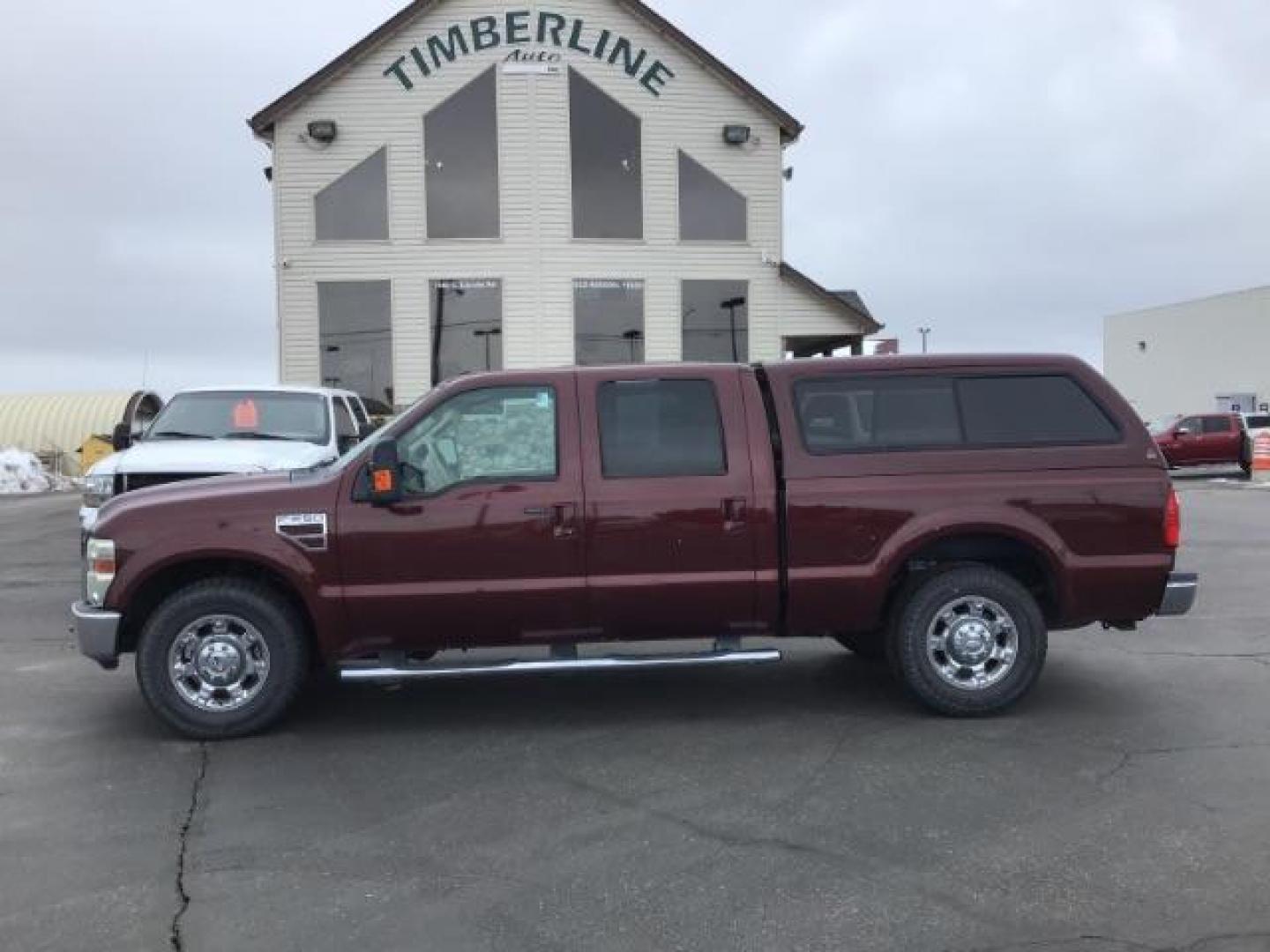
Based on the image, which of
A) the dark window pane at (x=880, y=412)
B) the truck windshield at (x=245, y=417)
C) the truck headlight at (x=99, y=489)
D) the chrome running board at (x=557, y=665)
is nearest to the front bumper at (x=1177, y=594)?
the dark window pane at (x=880, y=412)

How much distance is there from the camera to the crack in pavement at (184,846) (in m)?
3.64

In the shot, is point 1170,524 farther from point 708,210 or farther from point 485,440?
point 708,210

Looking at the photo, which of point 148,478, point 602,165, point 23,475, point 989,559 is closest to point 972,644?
point 989,559

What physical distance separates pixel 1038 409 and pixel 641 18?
14.9 m

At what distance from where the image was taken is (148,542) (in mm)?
5602

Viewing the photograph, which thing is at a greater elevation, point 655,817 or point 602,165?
point 602,165

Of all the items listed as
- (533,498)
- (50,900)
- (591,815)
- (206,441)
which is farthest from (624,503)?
(206,441)

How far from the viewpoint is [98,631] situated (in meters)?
5.63

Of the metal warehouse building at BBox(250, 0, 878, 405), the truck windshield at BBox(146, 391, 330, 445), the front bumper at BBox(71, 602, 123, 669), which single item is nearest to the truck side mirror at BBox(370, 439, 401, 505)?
the front bumper at BBox(71, 602, 123, 669)

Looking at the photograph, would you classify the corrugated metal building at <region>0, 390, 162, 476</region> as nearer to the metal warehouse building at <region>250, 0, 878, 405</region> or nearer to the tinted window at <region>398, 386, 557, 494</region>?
the metal warehouse building at <region>250, 0, 878, 405</region>

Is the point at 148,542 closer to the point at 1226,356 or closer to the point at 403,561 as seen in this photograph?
the point at 403,561

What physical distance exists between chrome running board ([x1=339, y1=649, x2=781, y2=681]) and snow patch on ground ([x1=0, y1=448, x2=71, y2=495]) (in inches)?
988

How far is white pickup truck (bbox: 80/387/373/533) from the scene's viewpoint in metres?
8.62

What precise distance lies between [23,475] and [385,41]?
16039mm
